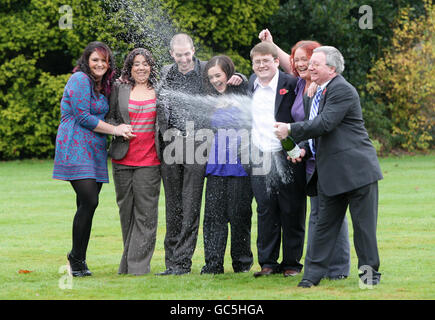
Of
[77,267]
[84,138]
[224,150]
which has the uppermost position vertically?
[84,138]

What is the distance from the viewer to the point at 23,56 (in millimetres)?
23109

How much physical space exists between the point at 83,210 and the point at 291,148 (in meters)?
2.24

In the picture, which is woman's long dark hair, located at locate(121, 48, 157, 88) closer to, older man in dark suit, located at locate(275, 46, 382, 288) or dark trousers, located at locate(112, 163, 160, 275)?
dark trousers, located at locate(112, 163, 160, 275)

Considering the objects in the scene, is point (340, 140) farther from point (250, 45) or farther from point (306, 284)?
point (250, 45)

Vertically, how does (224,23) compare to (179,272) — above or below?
above

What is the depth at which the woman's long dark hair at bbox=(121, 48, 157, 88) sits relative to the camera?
7.86 m

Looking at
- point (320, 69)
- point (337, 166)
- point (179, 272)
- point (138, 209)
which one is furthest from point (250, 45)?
point (337, 166)

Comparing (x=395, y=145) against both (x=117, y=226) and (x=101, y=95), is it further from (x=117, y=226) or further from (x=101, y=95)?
(x=101, y=95)

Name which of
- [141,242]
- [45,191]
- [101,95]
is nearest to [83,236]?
[141,242]

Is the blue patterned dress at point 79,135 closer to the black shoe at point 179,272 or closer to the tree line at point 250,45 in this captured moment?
the black shoe at point 179,272

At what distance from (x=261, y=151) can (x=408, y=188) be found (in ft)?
29.6

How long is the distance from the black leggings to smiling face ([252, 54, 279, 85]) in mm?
2028

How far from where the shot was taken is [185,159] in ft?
25.7

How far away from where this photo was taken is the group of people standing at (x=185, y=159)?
7641 mm
